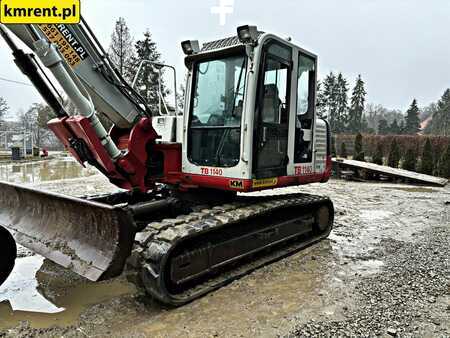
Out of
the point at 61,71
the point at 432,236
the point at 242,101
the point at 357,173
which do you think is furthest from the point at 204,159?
the point at 357,173

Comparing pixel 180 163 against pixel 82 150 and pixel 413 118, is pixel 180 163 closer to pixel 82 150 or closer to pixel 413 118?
pixel 82 150

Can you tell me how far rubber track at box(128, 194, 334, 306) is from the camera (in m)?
3.03

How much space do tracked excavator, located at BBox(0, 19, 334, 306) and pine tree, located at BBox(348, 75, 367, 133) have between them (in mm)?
49896

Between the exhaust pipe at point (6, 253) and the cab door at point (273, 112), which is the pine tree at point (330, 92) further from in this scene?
the exhaust pipe at point (6, 253)

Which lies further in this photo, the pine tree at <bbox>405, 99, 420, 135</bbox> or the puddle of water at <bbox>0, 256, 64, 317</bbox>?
the pine tree at <bbox>405, 99, 420, 135</bbox>

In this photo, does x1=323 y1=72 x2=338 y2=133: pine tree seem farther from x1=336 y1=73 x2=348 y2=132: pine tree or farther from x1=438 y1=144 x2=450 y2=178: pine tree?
x1=438 y1=144 x2=450 y2=178: pine tree

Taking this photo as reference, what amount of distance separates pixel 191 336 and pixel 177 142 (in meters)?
2.43

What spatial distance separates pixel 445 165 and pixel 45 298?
15.1 meters

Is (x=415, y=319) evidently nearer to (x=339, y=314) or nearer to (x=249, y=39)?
(x=339, y=314)

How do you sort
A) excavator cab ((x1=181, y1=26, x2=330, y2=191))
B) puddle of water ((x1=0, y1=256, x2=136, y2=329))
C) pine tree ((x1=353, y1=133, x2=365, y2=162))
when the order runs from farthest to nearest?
pine tree ((x1=353, y1=133, x2=365, y2=162))
excavator cab ((x1=181, y1=26, x2=330, y2=191))
puddle of water ((x1=0, y1=256, x2=136, y2=329))

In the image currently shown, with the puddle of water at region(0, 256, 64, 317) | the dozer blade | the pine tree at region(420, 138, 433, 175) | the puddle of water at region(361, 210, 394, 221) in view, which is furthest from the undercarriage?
the pine tree at region(420, 138, 433, 175)

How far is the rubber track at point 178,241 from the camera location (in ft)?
9.94

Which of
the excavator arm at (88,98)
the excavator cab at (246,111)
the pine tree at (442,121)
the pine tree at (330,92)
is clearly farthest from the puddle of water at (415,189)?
the pine tree at (330,92)

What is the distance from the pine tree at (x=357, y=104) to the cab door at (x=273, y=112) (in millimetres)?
49837
